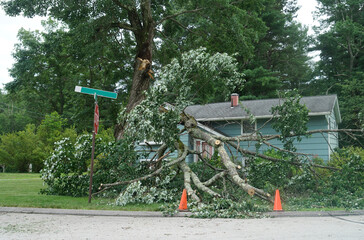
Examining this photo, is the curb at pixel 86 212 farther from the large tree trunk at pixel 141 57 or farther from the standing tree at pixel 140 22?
the large tree trunk at pixel 141 57

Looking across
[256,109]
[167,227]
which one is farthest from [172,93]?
[256,109]

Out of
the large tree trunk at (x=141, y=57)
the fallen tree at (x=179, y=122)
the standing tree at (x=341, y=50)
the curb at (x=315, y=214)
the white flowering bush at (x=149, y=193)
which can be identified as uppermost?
the standing tree at (x=341, y=50)

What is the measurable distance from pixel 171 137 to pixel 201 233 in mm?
4367

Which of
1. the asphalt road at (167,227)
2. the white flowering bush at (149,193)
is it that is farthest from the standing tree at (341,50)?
the asphalt road at (167,227)

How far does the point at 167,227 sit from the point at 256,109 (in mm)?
15003

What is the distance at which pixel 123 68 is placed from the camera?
1767cm

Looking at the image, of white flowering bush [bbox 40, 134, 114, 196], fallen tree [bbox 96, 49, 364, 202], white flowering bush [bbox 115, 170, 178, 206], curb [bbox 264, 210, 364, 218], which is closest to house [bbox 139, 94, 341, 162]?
fallen tree [bbox 96, 49, 364, 202]

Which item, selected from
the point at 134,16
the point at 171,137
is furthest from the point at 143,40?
the point at 171,137

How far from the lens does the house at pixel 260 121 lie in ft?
58.1

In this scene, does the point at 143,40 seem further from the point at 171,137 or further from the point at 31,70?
the point at 171,137

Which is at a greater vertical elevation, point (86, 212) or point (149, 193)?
point (149, 193)

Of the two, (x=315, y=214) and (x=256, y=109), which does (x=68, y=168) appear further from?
(x=256, y=109)

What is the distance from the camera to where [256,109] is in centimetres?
2011

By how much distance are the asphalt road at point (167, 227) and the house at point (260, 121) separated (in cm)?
932
